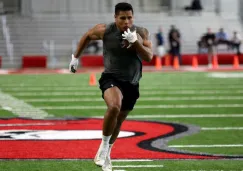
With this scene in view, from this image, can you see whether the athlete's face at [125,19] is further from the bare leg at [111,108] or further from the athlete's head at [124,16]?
the bare leg at [111,108]

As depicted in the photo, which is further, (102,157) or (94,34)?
(94,34)

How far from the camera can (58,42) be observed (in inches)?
1599

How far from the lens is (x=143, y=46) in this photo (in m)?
8.37

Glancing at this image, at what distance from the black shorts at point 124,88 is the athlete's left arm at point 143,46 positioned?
1.15 feet

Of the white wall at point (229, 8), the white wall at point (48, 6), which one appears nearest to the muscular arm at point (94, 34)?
the white wall at point (48, 6)

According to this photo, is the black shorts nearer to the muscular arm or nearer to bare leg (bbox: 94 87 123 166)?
bare leg (bbox: 94 87 123 166)

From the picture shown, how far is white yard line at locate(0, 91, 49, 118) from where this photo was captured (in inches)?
581

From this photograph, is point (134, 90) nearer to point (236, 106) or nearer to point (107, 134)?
point (107, 134)

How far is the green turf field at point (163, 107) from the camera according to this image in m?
8.91

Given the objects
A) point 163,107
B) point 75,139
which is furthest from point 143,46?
point 163,107

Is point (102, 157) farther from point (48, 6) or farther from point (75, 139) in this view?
point (48, 6)

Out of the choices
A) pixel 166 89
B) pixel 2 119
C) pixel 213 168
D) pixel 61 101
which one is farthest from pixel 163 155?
pixel 166 89

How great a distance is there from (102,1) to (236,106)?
29288 millimetres

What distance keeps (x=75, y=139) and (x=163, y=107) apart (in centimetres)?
532
